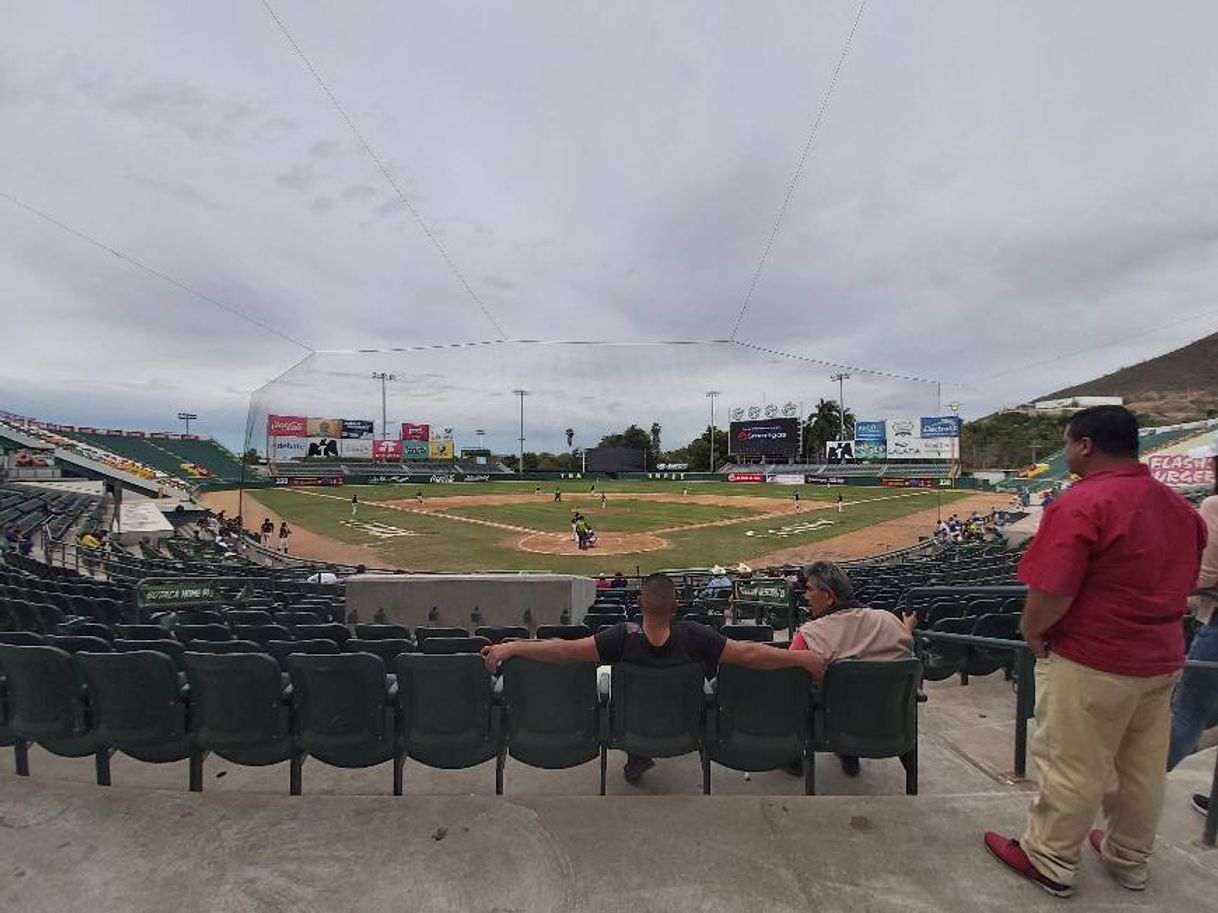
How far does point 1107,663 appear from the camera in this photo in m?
2.36

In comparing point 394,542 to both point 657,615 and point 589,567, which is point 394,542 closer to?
point 589,567

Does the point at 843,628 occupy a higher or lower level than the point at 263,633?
higher

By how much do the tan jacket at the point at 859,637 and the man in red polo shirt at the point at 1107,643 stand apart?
3.24 feet

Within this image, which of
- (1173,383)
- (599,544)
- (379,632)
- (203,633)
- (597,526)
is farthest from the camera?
(1173,383)

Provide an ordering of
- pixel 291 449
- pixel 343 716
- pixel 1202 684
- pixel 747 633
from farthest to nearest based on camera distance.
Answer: pixel 291 449
pixel 747 633
pixel 343 716
pixel 1202 684

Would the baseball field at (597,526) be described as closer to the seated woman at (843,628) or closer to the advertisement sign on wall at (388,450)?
the advertisement sign on wall at (388,450)

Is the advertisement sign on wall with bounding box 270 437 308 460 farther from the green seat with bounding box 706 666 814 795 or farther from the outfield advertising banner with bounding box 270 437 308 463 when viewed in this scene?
the green seat with bounding box 706 666 814 795

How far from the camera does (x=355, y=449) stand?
2653 inches

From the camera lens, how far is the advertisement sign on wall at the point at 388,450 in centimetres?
6866

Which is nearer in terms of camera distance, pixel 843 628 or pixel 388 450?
pixel 843 628

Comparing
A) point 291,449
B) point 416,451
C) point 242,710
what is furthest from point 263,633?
point 416,451

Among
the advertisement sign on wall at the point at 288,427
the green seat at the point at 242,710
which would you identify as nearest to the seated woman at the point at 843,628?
the green seat at the point at 242,710

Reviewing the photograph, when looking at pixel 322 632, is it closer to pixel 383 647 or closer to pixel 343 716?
pixel 383 647

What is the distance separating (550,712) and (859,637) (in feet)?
6.20
